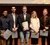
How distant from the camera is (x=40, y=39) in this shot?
998 cm

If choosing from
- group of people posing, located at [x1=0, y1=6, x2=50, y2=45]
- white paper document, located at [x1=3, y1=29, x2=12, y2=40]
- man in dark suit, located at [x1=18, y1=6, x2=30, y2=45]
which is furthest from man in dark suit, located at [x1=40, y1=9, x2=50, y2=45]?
white paper document, located at [x1=3, y1=29, x2=12, y2=40]

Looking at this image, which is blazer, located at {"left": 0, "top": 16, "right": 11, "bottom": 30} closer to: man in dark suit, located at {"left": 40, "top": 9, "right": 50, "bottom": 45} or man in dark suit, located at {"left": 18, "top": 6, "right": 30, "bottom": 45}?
man in dark suit, located at {"left": 18, "top": 6, "right": 30, "bottom": 45}

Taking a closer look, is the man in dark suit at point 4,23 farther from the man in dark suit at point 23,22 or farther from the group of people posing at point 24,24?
the man in dark suit at point 23,22

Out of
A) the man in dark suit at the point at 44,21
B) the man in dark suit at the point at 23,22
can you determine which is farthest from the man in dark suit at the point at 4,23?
the man in dark suit at the point at 44,21

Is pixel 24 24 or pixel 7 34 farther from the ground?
pixel 24 24

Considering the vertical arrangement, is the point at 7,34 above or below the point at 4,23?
below

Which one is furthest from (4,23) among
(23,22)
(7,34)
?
(23,22)

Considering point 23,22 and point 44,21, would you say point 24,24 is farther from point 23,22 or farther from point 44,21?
point 44,21

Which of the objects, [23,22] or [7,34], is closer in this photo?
[23,22]

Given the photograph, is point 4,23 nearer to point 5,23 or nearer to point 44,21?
point 5,23

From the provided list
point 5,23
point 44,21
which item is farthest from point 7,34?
point 44,21

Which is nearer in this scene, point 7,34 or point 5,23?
point 5,23

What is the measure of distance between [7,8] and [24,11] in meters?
1.31

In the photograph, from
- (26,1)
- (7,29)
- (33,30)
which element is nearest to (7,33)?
(7,29)
